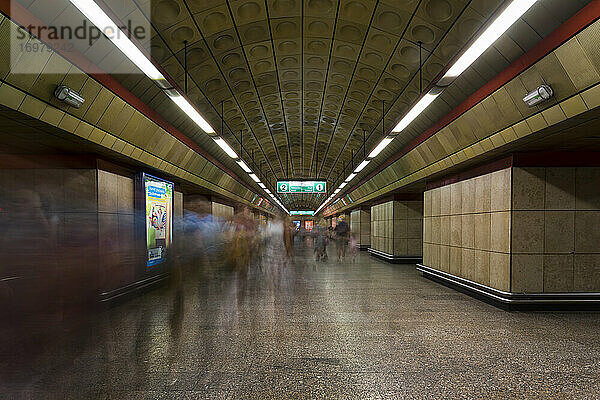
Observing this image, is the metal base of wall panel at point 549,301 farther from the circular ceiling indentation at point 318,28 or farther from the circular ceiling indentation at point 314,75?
the circular ceiling indentation at point 314,75

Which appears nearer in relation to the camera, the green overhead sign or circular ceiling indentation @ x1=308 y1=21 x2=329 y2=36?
circular ceiling indentation @ x1=308 y1=21 x2=329 y2=36

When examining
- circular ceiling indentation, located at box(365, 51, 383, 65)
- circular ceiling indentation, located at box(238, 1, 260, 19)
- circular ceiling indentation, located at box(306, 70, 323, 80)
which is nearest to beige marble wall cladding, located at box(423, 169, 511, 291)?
circular ceiling indentation, located at box(365, 51, 383, 65)

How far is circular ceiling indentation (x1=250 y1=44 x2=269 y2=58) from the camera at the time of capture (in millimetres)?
8495

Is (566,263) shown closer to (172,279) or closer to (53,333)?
(53,333)

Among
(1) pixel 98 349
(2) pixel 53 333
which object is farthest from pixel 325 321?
(2) pixel 53 333

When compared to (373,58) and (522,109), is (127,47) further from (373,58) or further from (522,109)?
(522,109)

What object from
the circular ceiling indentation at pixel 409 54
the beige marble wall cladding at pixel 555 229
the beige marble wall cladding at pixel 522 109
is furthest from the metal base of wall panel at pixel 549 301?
the circular ceiling indentation at pixel 409 54

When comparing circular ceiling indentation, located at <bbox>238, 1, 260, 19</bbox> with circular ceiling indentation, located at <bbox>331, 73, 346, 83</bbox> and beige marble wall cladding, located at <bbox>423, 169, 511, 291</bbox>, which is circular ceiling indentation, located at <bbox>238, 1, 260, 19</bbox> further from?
beige marble wall cladding, located at <bbox>423, 169, 511, 291</bbox>

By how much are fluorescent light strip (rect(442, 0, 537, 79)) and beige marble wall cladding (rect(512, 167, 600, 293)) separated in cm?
402

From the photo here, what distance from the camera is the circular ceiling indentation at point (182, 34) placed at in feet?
23.0

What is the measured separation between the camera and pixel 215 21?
23.3 ft

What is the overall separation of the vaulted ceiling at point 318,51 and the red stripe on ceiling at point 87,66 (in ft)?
0.81

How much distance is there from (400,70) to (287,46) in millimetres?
2695

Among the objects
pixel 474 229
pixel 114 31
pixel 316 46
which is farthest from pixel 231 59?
pixel 474 229
